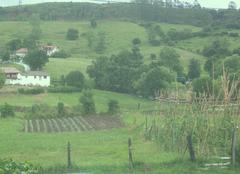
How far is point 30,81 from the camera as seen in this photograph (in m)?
73.2

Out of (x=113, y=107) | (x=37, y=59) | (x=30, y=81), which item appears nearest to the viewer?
(x=113, y=107)

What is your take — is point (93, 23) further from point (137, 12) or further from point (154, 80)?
point (154, 80)

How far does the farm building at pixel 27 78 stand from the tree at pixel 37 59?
15.6 ft

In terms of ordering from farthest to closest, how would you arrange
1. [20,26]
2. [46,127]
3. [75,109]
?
[20,26], [75,109], [46,127]

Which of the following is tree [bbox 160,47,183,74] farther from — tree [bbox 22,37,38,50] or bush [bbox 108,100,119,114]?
tree [bbox 22,37,38,50]

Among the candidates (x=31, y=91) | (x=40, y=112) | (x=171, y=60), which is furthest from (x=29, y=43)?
(x=40, y=112)

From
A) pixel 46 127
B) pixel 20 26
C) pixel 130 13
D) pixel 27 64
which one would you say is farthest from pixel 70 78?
pixel 130 13

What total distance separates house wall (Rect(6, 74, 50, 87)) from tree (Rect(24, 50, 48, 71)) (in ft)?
18.6

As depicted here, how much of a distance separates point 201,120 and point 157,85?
1682 inches

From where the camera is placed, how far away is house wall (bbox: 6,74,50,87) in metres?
71.2

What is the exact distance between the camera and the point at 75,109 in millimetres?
53094

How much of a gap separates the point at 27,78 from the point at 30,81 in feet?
3.00

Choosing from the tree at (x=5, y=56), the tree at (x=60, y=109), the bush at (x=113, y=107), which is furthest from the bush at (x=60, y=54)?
the tree at (x=60, y=109)

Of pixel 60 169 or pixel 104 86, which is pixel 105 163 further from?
pixel 104 86
